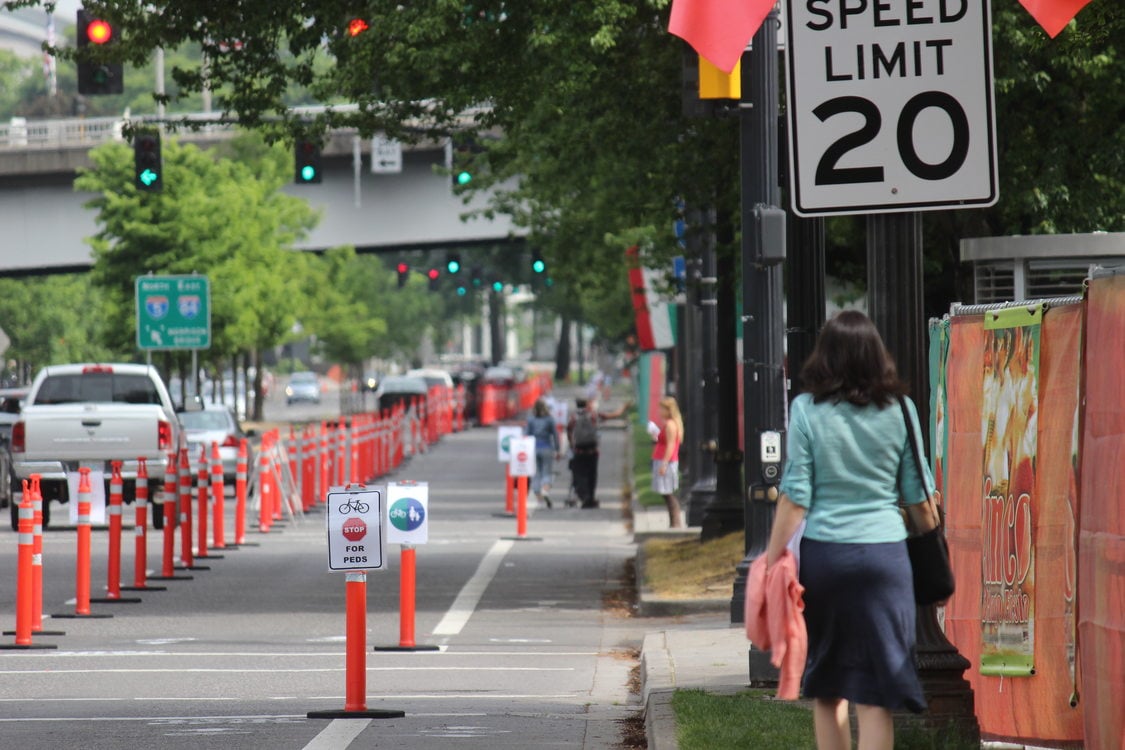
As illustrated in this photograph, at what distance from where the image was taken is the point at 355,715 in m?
11.1

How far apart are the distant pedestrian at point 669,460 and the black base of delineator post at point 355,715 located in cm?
1534

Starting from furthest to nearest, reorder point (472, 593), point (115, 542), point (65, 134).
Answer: point (65, 134)
point (472, 593)
point (115, 542)

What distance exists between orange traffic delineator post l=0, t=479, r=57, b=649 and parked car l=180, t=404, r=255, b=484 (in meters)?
19.0

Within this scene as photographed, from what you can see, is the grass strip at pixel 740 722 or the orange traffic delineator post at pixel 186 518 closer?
the grass strip at pixel 740 722

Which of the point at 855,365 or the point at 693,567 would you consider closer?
the point at 855,365

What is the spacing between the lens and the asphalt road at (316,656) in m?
10.7

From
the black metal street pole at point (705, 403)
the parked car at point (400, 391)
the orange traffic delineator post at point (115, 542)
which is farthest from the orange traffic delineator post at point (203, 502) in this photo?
the parked car at point (400, 391)

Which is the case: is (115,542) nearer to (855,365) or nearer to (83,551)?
(83,551)

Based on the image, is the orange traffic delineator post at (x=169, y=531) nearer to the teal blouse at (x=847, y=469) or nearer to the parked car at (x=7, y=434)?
the parked car at (x=7, y=434)

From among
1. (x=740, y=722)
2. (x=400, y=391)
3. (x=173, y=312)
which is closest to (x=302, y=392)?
(x=400, y=391)

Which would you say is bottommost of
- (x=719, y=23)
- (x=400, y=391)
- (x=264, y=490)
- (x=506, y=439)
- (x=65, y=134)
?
(x=264, y=490)

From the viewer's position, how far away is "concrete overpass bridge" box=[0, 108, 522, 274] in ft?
165

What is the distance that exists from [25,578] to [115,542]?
325cm

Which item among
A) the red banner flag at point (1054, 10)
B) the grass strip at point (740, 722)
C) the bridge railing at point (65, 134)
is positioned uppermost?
the bridge railing at point (65, 134)
